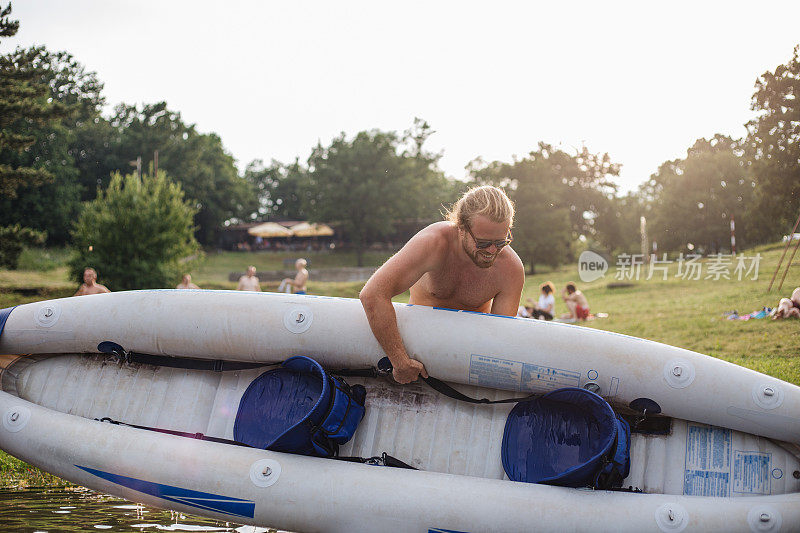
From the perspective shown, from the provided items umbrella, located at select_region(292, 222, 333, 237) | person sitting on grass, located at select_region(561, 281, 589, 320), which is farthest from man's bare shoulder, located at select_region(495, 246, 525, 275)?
umbrella, located at select_region(292, 222, 333, 237)

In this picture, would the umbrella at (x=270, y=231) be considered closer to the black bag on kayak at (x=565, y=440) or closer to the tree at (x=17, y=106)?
the tree at (x=17, y=106)

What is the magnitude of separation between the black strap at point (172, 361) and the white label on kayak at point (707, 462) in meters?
2.08

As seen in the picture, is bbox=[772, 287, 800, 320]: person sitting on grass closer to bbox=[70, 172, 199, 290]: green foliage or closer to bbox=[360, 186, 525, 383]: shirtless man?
bbox=[360, 186, 525, 383]: shirtless man

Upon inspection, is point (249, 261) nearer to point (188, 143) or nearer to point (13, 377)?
point (188, 143)

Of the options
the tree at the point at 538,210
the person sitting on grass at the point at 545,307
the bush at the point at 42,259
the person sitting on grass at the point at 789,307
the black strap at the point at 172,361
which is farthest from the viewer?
the tree at the point at 538,210

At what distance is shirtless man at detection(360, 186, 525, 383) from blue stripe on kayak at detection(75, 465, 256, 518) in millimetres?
861

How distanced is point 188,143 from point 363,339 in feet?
132

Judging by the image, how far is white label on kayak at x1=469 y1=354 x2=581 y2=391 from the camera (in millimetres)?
2814

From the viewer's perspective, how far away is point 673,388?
275 centimetres

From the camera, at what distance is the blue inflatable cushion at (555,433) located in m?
2.76

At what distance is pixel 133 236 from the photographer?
1571cm

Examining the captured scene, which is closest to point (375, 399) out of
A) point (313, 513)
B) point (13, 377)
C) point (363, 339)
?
point (363, 339)

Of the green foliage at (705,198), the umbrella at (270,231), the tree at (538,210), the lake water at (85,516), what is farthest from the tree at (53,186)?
the lake water at (85,516)

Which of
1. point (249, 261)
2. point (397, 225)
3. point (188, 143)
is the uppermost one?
point (188, 143)
